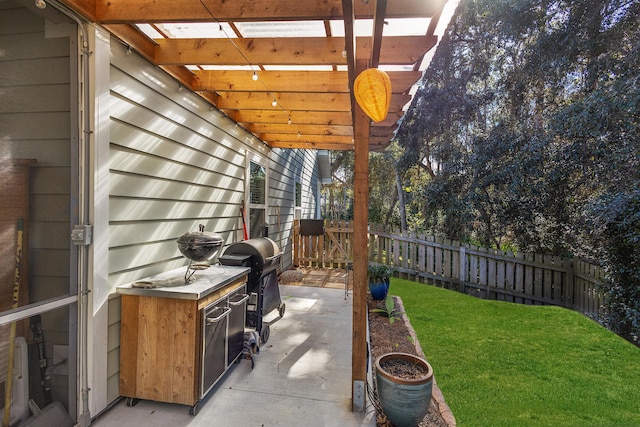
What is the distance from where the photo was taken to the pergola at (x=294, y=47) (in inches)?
80.2

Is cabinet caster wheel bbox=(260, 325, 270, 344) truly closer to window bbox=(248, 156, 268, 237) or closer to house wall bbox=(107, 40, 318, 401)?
house wall bbox=(107, 40, 318, 401)

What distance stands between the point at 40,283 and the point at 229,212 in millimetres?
2604

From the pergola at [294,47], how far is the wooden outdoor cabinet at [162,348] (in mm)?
1112

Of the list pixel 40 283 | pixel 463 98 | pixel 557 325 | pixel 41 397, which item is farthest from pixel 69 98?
pixel 463 98

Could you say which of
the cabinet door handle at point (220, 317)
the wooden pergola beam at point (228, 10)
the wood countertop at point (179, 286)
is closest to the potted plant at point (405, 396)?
the cabinet door handle at point (220, 317)

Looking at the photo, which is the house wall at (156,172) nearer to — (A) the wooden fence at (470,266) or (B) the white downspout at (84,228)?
(B) the white downspout at (84,228)

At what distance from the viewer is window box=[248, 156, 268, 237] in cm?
529

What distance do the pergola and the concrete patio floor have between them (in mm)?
310

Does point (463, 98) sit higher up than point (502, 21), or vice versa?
point (502, 21)

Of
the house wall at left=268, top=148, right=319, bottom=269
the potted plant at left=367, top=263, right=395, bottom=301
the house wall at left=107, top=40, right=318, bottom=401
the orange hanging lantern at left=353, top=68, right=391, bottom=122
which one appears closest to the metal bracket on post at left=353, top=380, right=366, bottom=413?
the house wall at left=107, top=40, right=318, bottom=401

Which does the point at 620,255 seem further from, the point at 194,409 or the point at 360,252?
the point at 194,409

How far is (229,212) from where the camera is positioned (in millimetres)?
4449

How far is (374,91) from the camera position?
1.84 metres

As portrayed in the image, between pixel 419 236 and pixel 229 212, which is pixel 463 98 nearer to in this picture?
pixel 419 236
